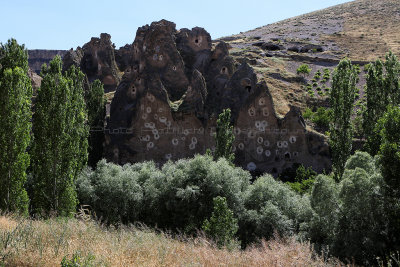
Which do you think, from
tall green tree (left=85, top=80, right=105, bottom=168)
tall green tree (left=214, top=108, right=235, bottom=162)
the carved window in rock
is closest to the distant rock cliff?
tall green tree (left=85, top=80, right=105, bottom=168)

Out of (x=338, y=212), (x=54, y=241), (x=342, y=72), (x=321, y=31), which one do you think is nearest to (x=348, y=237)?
Result: (x=338, y=212)

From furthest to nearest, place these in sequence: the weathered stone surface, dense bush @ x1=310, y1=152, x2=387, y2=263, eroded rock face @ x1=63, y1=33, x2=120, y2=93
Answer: eroded rock face @ x1=63, y1=33, x2=120, y2=93, the weathered stone surface, dense bush @ x1=310, y1=152, x2=387, y2=263

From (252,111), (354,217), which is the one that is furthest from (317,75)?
(354,217)

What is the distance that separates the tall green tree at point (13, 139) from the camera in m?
20.7

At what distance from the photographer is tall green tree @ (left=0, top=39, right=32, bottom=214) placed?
20.7 meters

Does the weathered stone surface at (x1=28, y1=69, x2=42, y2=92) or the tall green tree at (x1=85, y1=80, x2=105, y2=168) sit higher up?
the weathered stone surface at (x1=28, y1=69, x2=42, y2=92)

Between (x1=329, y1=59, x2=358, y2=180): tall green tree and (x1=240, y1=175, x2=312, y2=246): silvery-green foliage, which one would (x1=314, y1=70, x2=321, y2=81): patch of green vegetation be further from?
(x1=240, y1=175, x2=312, y2=246): silvery-green foliage

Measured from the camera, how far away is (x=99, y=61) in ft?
256

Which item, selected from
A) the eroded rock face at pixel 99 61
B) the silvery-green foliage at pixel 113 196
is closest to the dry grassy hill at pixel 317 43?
the eroded rock face at pixel 99 61

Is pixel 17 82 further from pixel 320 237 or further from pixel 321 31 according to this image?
pixel 321 31

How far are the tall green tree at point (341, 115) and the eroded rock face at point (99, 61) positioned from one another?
49439 mm

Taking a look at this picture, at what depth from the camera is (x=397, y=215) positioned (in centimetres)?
1750

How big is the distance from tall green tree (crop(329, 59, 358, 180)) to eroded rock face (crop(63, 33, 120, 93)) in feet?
162

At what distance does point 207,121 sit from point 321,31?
3896 inches
